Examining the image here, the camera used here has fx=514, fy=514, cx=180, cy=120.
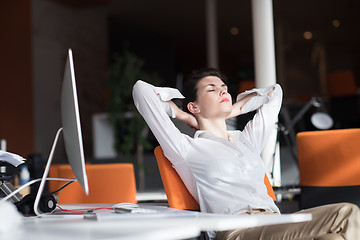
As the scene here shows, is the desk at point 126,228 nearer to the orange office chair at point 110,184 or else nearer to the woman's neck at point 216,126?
the woman's neck at point 216,126

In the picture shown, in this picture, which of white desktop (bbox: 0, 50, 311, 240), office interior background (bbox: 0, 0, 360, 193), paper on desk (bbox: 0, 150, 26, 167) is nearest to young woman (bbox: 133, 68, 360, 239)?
white desktop (bbox: 0, 50, 311, 240)

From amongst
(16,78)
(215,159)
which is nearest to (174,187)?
(215,159)

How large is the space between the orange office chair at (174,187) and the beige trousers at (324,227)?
0.56 metres

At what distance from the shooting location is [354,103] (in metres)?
7.56

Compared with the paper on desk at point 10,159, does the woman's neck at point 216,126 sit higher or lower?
higher

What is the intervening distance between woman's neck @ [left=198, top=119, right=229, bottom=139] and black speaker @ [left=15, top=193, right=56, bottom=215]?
0.90 m

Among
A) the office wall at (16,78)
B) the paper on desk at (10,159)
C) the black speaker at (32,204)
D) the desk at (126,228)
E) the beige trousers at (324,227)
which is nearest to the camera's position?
the desk at (126,228)

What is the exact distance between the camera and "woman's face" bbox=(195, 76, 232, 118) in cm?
239

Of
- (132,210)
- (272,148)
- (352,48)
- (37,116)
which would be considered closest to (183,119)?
(132,210)

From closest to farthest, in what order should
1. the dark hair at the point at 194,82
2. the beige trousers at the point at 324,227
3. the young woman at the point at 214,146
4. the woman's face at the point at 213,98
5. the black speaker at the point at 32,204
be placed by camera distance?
the beige trousers at the point at 324,227 → the black speaker at the point at 32,204 → the young woman at the point at 214,146 → the woman's face at the point at 213,98 → the dark hair at the point at 194,82

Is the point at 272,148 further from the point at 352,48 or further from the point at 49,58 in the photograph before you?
the point at 352,48

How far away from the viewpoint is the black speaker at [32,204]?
175 cm

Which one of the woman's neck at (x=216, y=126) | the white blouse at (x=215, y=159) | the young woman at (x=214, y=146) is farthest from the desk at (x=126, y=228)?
the woman's neck at (x=216, y=126)

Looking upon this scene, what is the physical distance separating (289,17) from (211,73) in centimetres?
942
